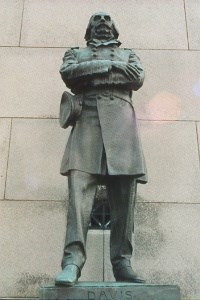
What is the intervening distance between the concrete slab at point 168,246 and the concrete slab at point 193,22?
99.8 inches

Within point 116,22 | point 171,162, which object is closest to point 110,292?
point 171,162

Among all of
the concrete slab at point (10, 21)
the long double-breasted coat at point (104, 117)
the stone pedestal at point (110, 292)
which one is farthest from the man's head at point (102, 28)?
the concrete slab at point (10, 21)

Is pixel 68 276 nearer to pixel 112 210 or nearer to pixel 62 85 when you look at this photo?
pixel 112 210

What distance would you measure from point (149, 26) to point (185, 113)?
1.54 meters

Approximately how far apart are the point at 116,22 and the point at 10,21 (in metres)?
1.57

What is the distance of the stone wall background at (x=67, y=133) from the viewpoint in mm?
6199

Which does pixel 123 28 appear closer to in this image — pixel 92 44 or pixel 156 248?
pixel 92 44

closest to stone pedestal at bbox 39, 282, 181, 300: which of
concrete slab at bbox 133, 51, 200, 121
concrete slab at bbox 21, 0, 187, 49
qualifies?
concrete slab at bbox 133, 51, 200, 121

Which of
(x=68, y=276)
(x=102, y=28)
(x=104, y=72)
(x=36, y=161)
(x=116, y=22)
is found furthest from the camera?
(x=116, y=22)

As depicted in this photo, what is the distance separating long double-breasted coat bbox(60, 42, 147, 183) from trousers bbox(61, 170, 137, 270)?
106 mm

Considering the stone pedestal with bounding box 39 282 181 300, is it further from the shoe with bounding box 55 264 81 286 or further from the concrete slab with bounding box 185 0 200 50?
the concrete slab with bounding box 185 0 200 50

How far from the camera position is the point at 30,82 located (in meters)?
7.41

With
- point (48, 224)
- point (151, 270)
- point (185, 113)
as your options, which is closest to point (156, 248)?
point (151, 270)

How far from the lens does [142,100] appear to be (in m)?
7.30
